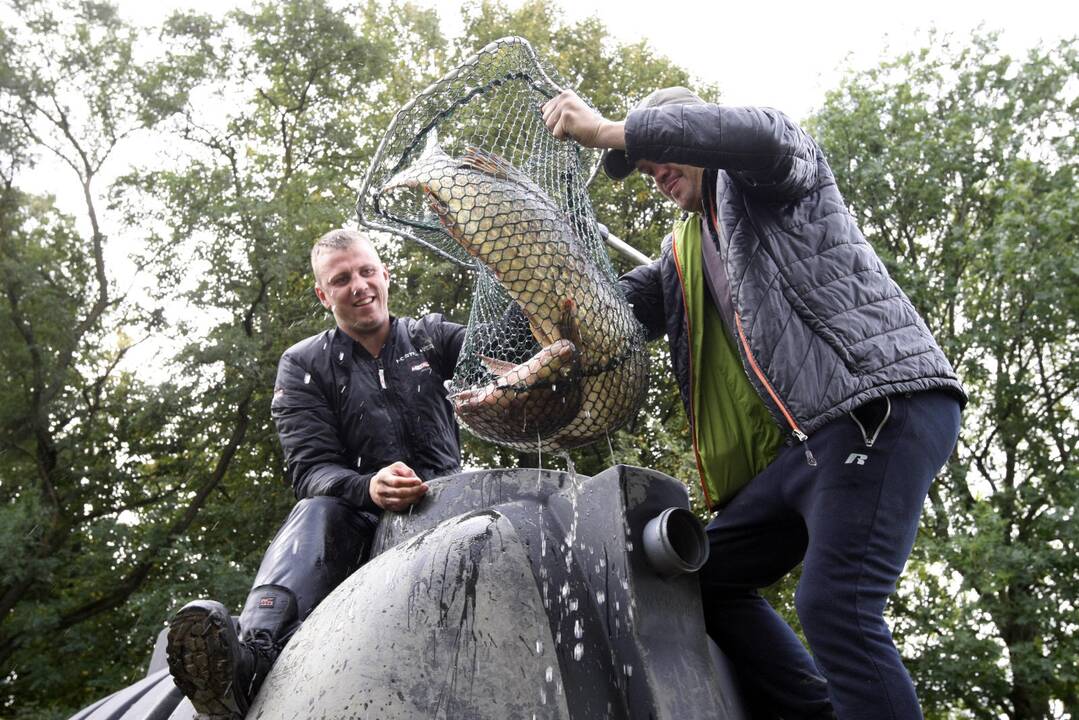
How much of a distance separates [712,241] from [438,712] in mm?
1312

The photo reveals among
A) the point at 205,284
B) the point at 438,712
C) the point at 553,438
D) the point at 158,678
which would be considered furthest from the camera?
the point at 205,284

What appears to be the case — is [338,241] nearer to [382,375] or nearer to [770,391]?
[382,375]

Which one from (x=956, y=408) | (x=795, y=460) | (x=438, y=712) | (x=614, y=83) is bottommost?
(x=438, y=712)

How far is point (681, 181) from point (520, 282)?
1.69 ft

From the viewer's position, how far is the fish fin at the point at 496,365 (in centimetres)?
282

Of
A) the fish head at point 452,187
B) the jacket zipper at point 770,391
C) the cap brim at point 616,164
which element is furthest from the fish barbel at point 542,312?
the jacket zipper at point 770,391

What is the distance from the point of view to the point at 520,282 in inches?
105

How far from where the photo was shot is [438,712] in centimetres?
212

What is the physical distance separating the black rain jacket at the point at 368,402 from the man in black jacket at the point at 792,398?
1.04 m

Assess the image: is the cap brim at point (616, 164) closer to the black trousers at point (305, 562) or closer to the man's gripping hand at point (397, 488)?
the man's gripping hand at point (397, 488)

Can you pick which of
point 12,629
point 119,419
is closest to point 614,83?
point 119,419

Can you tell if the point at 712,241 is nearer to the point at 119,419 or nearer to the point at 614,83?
the point at 119,419

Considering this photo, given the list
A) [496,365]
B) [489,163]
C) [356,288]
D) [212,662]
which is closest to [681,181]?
[489,163]

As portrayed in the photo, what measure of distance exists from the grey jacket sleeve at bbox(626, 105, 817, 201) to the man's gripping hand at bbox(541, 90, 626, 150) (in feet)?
0.28
